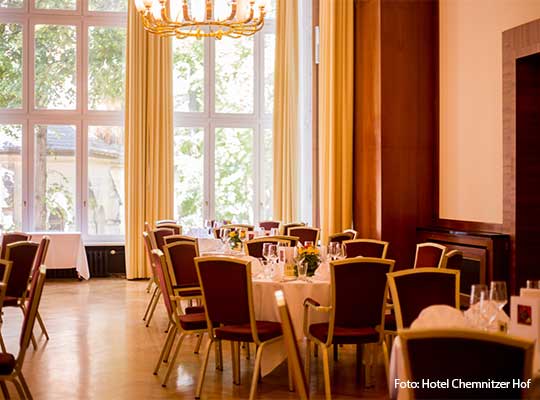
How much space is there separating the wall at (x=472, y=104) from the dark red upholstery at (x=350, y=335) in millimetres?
3418

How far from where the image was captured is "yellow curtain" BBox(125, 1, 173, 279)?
12.0 m

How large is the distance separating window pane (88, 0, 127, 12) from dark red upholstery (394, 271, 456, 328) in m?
9.44

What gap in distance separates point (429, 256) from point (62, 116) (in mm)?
8013

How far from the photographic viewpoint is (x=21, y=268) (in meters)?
6.56

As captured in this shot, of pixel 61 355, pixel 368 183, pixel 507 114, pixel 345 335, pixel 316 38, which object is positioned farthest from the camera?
pixel 316 38

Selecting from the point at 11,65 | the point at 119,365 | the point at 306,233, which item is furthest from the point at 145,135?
the point at 119,365

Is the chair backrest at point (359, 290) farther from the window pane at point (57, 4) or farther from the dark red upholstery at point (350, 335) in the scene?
the window pane at point (57, 4)

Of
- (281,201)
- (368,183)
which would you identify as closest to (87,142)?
(281,201)

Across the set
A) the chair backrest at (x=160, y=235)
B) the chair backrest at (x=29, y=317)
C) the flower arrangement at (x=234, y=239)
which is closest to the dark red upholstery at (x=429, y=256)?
the flower arrangement at (x=234, y=239)

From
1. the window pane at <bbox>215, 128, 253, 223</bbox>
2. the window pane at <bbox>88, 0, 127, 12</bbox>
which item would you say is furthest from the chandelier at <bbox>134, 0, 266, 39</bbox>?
the window pane at <bbox>215, 128, 253, 223</bbox>

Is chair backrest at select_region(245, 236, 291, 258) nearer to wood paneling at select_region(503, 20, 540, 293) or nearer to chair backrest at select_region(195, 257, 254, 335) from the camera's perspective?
chair backrest at select_region(195, 257, 254, 335)

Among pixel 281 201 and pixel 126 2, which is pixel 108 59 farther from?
pixel 281 201

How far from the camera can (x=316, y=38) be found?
11305mm

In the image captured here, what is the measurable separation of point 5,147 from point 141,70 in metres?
2.69
